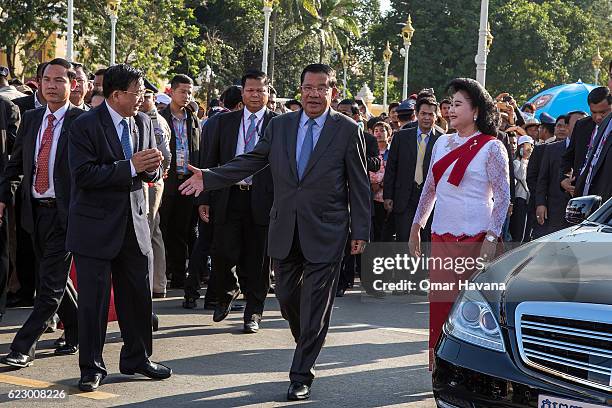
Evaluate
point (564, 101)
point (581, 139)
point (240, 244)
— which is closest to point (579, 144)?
point (581, 139)

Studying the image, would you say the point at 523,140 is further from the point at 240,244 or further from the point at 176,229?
the point at 240,244

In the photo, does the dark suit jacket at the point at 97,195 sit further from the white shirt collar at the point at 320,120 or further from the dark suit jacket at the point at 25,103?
the dark suit jacket at the point at 25,103

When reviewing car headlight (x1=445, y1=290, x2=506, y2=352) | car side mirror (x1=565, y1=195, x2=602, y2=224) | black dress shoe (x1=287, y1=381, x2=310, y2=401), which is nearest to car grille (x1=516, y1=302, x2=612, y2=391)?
car headlight (x1=445, y1=290, x2=506, y2=352)

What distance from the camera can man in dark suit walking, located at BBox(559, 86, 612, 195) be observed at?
927 centimetres

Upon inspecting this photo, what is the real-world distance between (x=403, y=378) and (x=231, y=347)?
163cm

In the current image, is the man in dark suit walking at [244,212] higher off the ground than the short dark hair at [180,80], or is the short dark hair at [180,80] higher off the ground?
the short dark hair at [180,80]

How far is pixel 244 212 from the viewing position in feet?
31.3

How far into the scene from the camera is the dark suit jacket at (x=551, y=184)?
1136cm

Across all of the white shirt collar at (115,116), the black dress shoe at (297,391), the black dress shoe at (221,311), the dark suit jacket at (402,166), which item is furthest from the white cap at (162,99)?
the black dress shoe at (297,391)

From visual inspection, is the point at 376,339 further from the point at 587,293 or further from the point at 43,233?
the point at 587,293

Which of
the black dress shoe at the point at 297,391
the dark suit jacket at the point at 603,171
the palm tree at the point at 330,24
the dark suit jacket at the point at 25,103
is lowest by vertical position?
the black dress shoe at the point at 297,391

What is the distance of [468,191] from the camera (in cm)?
682

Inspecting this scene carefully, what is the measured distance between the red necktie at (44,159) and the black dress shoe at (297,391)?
2538 mm

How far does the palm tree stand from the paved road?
1667 inches
